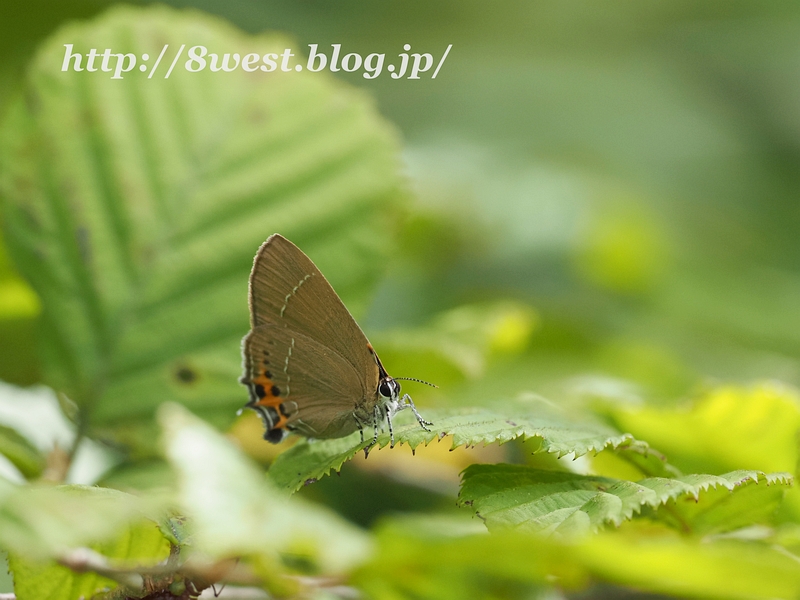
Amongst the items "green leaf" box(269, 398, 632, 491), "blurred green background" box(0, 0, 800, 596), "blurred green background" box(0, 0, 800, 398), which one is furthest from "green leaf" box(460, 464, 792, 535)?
"blurred green background" box(0, 0, 800, 398)

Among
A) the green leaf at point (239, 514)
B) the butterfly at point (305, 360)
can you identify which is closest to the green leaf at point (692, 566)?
the green leaf at point (239, 514)

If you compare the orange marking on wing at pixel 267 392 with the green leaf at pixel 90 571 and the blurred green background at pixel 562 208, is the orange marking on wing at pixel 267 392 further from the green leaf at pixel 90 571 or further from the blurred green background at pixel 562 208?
the green leaf at pixel 90 571

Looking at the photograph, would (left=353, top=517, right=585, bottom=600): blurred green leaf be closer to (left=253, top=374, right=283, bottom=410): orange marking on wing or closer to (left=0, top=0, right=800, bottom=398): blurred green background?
(left=253, top=374, right=283, bottom=410): orange marking on wing

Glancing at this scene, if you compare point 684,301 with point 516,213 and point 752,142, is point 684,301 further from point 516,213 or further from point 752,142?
point 752,142

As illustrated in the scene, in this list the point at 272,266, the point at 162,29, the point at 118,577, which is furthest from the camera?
the point at 162,29

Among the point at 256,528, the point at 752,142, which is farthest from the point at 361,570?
the point at 752,142

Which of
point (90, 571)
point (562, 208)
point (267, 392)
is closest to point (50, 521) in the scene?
point (90, 571)
